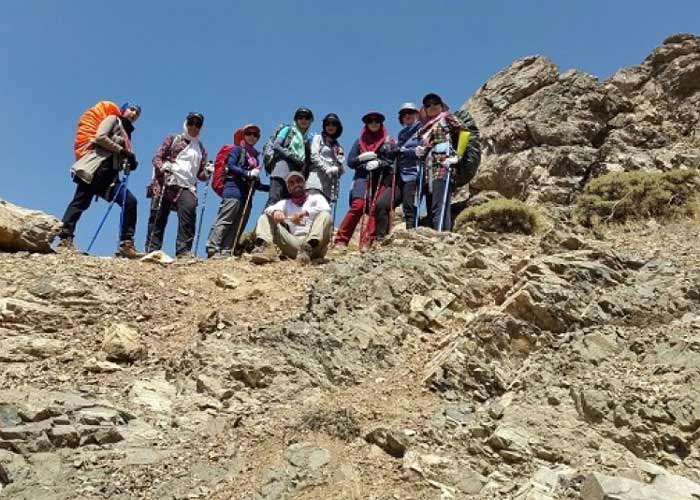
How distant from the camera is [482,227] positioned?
42.8ft

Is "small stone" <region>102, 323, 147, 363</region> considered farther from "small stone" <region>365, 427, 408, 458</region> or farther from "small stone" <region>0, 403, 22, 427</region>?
"small stone" <region>365, 427, 408, 458</region>

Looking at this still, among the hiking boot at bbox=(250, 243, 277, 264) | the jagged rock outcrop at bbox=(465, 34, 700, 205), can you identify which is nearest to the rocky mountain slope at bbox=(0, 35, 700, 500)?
the hiking boot at bbox=(250, 243, 277, 264)

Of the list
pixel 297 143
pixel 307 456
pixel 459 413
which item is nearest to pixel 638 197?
pixel 297 143

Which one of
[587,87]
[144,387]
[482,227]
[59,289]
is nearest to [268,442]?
[144,387]

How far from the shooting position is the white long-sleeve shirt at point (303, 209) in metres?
11.1

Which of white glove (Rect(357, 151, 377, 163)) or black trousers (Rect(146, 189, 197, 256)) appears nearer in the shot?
black trousers (Rect(146, 189, 197, 256))

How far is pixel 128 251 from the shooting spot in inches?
445

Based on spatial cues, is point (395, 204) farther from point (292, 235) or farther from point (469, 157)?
point (292, 235)

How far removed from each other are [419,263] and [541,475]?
4.13 metres

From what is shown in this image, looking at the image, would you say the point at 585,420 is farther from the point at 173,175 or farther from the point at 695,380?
the point at 173,175

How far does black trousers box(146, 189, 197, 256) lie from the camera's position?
38.2 feet

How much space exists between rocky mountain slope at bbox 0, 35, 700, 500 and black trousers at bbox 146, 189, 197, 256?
829 millimetres

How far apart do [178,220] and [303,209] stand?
Answer: 2.07 m

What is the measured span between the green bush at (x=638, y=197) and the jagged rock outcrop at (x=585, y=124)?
2197 mm
